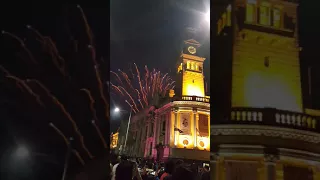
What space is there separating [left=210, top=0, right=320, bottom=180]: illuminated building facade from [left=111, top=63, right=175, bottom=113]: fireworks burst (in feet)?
3.28

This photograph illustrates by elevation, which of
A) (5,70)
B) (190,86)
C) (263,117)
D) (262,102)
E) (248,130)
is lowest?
(248,130)

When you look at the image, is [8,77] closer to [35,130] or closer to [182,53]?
[35,130]

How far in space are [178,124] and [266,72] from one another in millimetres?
1673

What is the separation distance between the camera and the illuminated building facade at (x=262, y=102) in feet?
8.08

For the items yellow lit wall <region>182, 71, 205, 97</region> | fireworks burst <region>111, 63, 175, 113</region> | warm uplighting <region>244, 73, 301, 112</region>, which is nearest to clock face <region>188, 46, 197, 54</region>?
fireworks burst <region>111, 63, 175, 113</region>

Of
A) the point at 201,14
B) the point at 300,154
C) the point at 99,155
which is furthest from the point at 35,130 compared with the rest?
the point at 300,154

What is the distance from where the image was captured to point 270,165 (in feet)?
7.97

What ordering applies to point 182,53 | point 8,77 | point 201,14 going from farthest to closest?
1. point 182,53
2. point 201,14
3. point 8,77

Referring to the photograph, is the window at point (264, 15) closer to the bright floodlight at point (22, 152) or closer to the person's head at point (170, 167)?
the person's head at point (170, 167)

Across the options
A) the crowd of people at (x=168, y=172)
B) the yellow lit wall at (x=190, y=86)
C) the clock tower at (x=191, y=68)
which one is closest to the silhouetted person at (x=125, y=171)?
the crowd of people at (x=168, y=172)

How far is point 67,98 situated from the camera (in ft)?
8.22

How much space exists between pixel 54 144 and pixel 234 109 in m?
1.45

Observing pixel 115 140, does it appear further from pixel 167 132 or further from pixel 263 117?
pixel 263 117

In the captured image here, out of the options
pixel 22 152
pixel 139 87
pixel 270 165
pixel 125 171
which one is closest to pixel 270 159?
pixel 270 165
